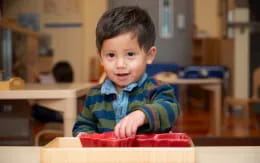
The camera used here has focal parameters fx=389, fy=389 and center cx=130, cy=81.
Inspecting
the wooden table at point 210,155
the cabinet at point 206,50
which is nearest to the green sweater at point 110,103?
the wooden table at point 210,155

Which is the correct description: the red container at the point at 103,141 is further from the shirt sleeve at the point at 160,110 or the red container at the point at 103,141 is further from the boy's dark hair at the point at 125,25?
the boy's dark hair at the point at 125,25

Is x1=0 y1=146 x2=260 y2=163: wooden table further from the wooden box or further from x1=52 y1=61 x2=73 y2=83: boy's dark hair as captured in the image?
x1=52 y1=61 x2=73 y2=83: boy's dark hair

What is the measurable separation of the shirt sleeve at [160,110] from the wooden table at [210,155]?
0.07 meters

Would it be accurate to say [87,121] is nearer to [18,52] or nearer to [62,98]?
[62,98]

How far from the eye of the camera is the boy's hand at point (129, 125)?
0.38 meters

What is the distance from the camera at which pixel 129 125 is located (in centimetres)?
39

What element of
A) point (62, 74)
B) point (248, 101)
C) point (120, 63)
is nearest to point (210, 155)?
point (120, 63)

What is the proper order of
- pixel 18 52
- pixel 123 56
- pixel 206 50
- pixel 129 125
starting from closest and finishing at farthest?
pixel 129 125 → pixel 123 56 → pixel 18 52 → pixel 206 50

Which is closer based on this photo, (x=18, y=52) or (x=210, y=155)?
(x=210, y=155)

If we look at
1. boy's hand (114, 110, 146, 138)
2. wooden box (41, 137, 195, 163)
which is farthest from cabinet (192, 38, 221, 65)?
wooden box (41, 137, 195, 163)

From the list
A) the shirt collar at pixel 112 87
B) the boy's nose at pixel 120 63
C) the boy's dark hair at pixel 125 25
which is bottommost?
the shirt collar at pixel 112 87

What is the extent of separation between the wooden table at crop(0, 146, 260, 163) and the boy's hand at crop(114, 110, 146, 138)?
0.07 meters

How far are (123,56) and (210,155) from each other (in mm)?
201

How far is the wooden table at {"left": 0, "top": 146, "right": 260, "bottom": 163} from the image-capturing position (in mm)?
360
